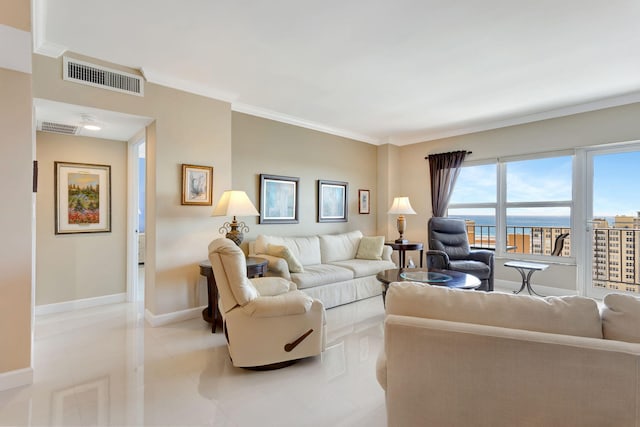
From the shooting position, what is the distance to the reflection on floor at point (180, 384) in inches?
70.9

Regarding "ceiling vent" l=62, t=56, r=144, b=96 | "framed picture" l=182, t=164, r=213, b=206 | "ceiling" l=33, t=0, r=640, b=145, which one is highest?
"ceiling" l=33, t=0, r=640, b=145

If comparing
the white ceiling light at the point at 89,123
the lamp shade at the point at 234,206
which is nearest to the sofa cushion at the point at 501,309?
the lamp shade at the point at 234,206

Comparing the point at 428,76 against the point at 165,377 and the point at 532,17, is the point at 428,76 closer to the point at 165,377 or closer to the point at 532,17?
the point at 532,17

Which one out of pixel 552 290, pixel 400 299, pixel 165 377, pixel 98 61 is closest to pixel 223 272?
pixel 165 377

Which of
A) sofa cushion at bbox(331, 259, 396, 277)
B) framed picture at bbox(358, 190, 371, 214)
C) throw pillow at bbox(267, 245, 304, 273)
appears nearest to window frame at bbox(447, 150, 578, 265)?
framed picture at bbox(358, 190, 371, 214)

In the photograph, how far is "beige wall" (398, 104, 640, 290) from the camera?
156 inches

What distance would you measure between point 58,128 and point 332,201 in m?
3.68

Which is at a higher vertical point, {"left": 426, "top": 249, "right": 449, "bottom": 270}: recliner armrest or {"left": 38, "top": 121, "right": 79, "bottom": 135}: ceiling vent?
{"left": 38, "top": 121, "right": 79, "bottom": 135}: ceiling vent

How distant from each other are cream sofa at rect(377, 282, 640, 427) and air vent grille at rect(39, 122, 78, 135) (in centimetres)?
406

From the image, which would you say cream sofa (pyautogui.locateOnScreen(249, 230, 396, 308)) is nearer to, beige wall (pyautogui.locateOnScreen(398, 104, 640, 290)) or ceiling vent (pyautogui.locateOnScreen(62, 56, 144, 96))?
beige wall (pyautogui.locateOnScreen(398, 104, 640, 290))

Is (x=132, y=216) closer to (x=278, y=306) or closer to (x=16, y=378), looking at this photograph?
(x=16, y=378)

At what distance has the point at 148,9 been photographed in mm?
2209

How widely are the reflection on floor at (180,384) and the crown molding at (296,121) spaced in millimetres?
2760

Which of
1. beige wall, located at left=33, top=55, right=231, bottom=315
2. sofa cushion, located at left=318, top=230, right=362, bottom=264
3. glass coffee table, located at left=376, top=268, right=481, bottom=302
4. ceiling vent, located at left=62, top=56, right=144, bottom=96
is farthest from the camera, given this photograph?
sofa cushion, located at left=318, top=230, right=362, bottom=264
